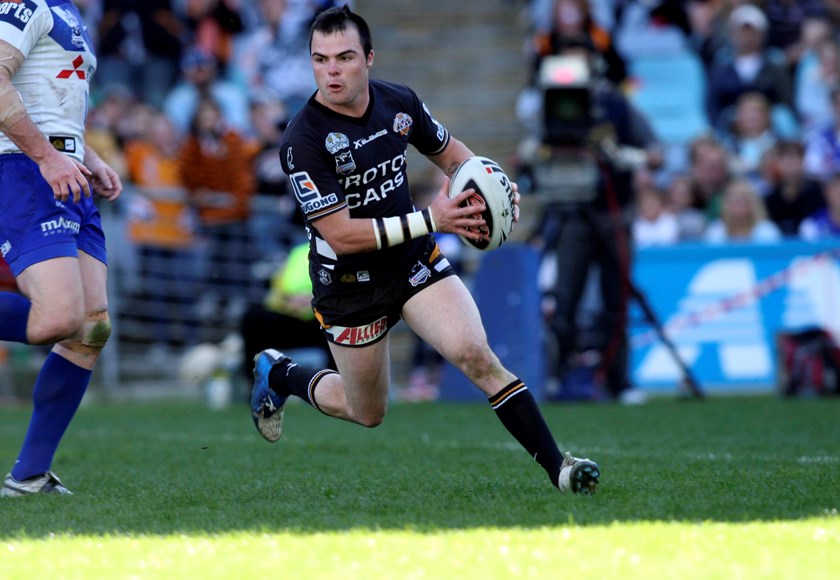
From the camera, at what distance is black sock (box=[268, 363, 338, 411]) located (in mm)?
6840

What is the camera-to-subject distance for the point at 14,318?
6070 millimetres

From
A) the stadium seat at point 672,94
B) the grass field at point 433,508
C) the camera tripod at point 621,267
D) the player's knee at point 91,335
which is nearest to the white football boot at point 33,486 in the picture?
the grass field at point 433,508

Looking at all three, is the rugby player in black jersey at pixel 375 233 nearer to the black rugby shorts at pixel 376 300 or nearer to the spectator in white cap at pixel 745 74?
the black rugby shorts at pixel 376 300

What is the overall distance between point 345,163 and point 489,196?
624mm

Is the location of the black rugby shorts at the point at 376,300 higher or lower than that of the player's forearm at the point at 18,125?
lower

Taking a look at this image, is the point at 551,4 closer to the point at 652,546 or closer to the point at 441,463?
the point at 441,463

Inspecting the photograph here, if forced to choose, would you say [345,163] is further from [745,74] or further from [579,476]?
[745,74]

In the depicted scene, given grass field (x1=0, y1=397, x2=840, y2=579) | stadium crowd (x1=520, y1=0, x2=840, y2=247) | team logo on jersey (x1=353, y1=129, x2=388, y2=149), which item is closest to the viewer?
grass field (x1=0, y1=397, x2=840, y2=579)

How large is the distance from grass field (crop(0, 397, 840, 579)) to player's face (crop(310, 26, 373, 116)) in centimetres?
164

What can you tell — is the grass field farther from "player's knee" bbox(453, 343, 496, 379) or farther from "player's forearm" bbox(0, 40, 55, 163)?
"player's forearm" bbox(0, 40, 55, 163)

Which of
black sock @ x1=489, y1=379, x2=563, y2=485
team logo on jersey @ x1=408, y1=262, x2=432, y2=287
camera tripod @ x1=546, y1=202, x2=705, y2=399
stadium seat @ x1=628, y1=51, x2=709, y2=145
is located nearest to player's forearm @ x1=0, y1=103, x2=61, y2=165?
team logo on jersey @ x1=408, y1=262, x2=432, y2=287

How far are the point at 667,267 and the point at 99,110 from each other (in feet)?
25.2

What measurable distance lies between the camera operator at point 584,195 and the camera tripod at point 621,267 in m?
0.01

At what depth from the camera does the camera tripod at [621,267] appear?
1245cm
